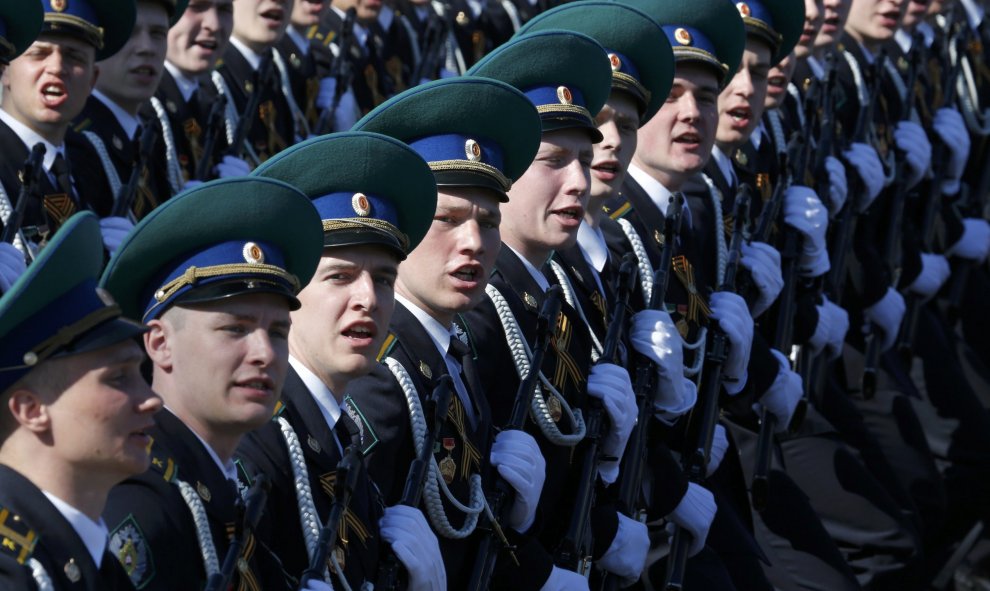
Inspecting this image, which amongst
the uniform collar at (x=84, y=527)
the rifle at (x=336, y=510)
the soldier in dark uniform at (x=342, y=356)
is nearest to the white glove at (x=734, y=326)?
the soldier in dark uniform at (x=342, y=356)

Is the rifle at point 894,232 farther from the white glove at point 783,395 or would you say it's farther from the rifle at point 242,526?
the rifle at point 242,526

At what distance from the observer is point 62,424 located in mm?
4961

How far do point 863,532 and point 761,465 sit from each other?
0.99 m

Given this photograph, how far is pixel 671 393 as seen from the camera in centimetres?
866

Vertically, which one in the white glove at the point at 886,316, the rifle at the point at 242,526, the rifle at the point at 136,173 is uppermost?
the rifle at the point at 242,526

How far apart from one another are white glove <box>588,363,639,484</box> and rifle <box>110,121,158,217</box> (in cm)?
207

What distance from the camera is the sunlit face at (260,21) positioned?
11680 millimetres

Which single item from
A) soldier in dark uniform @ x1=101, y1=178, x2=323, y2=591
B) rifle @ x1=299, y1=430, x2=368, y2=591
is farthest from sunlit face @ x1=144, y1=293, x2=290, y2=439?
rifle @ x1=299, y1=430, x2=368, y2=591

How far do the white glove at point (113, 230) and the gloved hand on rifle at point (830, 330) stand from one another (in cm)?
353

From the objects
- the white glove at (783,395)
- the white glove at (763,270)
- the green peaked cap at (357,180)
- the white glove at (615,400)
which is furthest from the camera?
the white glove at (783,395)

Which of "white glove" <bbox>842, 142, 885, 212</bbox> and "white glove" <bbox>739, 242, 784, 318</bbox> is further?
"white glove" <bbox>842, 142, 885, 212</bbox>

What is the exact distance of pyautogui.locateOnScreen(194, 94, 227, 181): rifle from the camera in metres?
10.5

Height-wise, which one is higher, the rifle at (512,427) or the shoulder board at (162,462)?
the shoulder board at (162,462)

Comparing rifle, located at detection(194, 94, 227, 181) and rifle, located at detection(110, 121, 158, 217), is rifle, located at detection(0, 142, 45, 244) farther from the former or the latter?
rifle, located at detection(194, 94, 227, 181)
